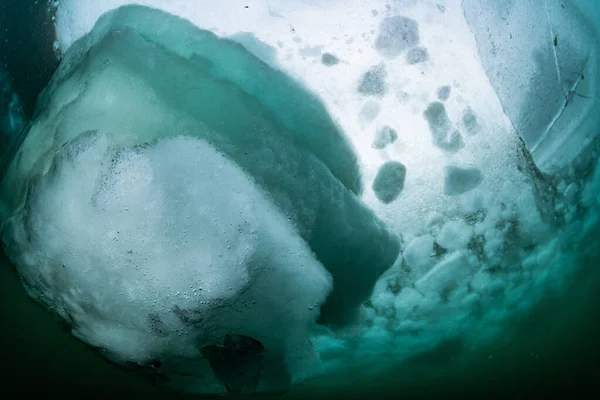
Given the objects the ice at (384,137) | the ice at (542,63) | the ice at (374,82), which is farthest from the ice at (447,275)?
the ice at (374,82)

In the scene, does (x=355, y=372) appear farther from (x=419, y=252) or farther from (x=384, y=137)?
(x=384, y=137)

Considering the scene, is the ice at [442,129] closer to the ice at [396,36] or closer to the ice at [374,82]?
the ice at [374,82]

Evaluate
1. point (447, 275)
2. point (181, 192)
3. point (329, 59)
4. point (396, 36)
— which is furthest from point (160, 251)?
point (447, 275)

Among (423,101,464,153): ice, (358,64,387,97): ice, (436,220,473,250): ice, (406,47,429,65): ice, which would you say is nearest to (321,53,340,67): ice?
(358,64,387,97): ice

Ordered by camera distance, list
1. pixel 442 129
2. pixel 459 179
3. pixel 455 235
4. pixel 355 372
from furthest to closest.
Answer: pixel 355 372, pixel 455 235, pixel 459 179, pixel 442 129

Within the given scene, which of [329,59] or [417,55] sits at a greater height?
[417,55]

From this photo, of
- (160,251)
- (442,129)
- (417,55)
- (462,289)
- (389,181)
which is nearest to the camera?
(160,251)
